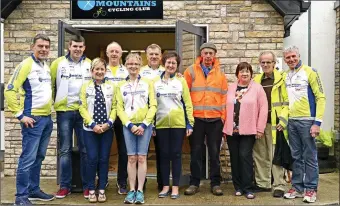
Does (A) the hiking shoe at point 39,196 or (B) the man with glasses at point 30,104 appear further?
(A) the hiking shoe at point 39,196

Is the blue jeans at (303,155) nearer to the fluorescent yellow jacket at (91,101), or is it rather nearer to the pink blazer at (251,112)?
the pink blazer at (251,112)

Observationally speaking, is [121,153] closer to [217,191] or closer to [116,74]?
[116,74]

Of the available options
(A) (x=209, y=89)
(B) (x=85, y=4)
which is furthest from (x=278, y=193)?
(B) (x=85, y=4)

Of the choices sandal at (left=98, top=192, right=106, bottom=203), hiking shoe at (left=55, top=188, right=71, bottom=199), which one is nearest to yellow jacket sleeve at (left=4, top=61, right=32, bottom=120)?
hiking shoe at (left=55, top=188, right=71, bottom=199)

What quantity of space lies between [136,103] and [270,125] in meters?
1.84

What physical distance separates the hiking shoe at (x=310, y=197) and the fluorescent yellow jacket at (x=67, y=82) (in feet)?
9.85

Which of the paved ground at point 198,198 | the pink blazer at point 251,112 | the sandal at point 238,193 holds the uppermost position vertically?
the pink blazer at point 251,112

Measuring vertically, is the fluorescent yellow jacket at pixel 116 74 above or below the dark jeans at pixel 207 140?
above

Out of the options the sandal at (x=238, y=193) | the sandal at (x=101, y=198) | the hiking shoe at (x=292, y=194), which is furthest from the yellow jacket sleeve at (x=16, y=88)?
the hiking shoe at (x=292, y=194)

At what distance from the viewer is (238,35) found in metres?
6.69

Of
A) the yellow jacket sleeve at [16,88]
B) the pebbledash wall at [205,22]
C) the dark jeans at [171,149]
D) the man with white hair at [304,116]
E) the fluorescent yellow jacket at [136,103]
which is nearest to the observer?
the yellow jacket sleeve at [16,88]

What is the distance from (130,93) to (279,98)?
6.18 feet

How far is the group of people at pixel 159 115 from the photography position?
498 cm

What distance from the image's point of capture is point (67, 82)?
525 cm
